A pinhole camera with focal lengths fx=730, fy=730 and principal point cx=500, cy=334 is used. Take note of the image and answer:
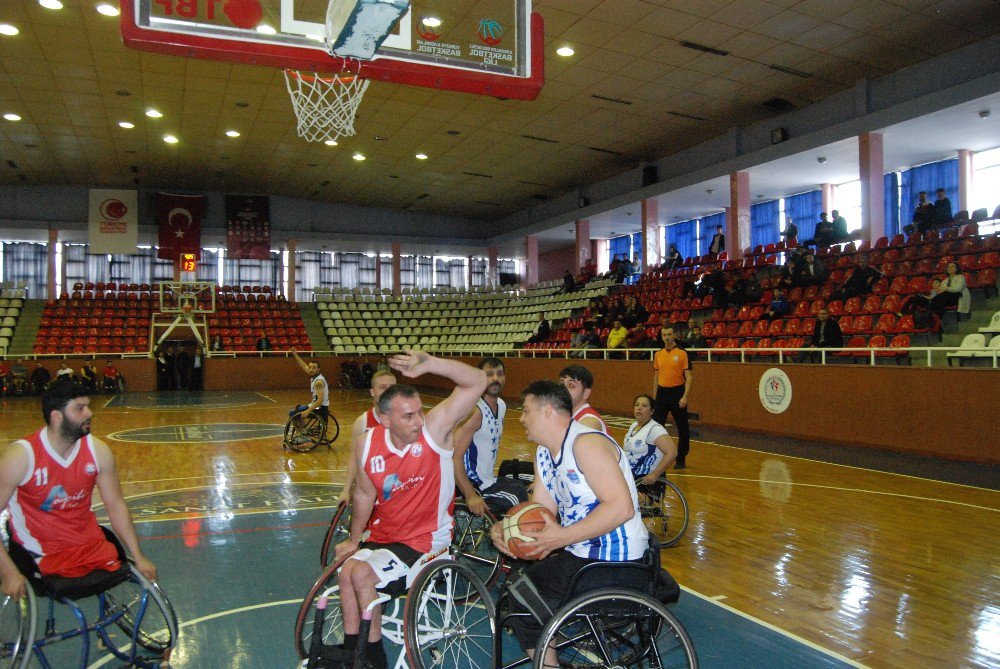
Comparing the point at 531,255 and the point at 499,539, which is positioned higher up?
the point at 531,255

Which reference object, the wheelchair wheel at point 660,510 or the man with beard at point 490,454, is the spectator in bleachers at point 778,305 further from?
the man with beard at point 490,454

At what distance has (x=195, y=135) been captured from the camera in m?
17.1

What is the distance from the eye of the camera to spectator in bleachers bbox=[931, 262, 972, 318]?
31.6 feet

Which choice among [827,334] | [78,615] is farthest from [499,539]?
[827,334]

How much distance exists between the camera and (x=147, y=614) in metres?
3.91

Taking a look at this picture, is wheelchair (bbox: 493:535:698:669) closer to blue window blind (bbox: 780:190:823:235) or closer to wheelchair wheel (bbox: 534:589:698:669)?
wheelchair wheel (bbox: 534:589:698:669)

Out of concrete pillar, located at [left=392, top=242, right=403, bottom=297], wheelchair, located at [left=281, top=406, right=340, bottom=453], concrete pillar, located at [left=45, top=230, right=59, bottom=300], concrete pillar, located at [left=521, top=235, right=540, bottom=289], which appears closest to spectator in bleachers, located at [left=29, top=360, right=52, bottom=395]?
concrete pillar, located at [left=45, top=230, right=59, bottom=300]

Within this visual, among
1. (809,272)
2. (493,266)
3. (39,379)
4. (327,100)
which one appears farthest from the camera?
(493,266)

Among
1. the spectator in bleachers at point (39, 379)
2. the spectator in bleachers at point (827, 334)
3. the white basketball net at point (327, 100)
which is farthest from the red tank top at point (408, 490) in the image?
the spectator in bleachers at point (39, 379)

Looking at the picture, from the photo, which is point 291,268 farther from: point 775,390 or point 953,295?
point 953,295

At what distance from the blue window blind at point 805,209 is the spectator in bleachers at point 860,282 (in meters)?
7.22

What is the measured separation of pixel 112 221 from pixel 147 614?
2064 cm

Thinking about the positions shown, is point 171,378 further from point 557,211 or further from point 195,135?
point 557,211

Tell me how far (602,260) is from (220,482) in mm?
21013
